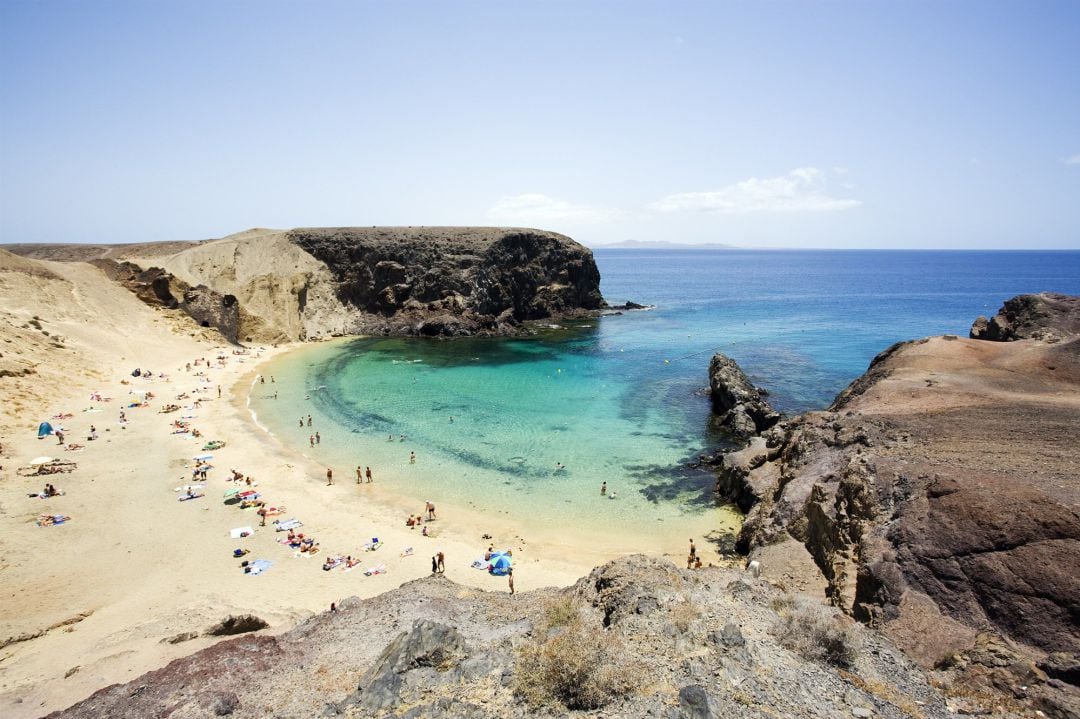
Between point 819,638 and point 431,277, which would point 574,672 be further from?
point 431,277

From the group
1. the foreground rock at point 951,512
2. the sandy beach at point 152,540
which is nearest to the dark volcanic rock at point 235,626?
the sandy beach at point 152,540

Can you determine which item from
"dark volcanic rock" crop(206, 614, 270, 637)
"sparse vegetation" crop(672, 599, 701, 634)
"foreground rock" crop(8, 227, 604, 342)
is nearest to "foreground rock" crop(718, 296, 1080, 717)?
"sparse vegetation" crop(672, 599, 701, 634)

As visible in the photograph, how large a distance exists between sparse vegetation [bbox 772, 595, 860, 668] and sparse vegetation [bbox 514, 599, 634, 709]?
11.1 ft

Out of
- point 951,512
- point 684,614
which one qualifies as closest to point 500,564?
point 684,614

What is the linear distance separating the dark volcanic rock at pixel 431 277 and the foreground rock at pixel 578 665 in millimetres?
53022

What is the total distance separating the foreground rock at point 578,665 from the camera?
8.48 meters

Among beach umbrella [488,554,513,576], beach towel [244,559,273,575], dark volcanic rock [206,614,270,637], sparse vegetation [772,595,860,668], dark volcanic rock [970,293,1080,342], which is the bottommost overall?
beach umbrella [488,554,513,576]

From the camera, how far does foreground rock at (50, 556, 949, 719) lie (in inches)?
334

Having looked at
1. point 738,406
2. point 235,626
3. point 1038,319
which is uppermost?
point 1038,319

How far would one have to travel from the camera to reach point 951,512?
514 inches

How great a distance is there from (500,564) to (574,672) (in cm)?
1122

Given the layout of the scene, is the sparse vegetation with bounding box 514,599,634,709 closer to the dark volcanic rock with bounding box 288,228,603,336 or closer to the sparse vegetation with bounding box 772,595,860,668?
the sparse vegetation with bounding box 772,595,860,668

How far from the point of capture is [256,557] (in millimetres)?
19891

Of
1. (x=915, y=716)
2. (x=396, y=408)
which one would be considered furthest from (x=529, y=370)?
(x=915, y=716)
